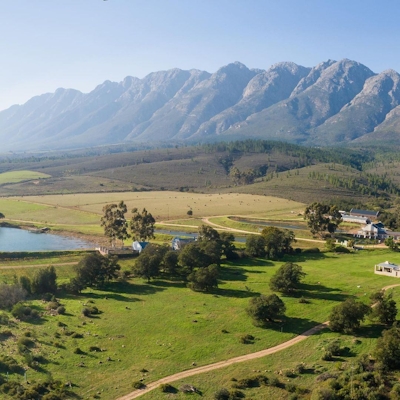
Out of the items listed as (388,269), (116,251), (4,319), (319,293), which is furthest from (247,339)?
(116,251)

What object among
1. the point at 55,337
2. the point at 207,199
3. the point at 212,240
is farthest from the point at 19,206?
the point at 55,337

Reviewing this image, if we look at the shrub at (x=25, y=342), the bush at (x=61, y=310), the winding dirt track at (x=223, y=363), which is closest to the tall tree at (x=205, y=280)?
the winding dirt track at (x=223, y=363)

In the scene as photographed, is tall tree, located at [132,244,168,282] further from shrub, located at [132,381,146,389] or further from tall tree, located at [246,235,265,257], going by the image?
shrub, located at [132,381,146,389]

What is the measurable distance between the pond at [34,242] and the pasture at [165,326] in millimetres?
24197

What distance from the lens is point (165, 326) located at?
51688 millimetres

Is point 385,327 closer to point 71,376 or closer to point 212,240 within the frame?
point 71,376

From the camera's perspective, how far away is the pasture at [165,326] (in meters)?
41.1

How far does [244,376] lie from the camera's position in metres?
40.0

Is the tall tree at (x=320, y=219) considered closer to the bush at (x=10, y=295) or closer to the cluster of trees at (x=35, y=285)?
the cluster of trees at (x=35, y=285)

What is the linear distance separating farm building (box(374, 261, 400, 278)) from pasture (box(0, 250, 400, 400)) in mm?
2088

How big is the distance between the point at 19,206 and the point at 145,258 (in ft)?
334

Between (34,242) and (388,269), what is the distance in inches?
3102

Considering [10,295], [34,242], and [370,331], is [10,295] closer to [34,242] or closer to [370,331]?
[370,331]

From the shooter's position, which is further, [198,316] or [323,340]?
[198,316]
